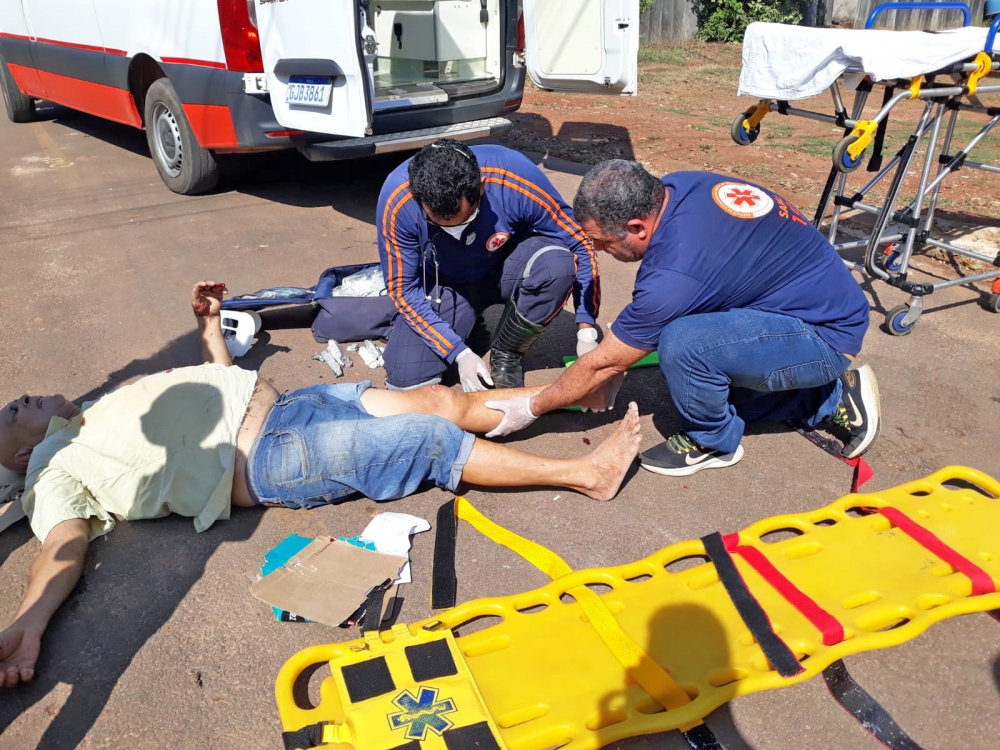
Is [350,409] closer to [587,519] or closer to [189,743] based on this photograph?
[587,519]

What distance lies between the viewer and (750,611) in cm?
207

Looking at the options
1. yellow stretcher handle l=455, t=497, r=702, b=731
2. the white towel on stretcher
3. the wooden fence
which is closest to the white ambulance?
the white towel on stretcher

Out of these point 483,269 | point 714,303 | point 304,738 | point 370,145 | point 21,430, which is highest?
point 370,145

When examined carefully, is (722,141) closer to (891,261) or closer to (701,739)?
(891,261)

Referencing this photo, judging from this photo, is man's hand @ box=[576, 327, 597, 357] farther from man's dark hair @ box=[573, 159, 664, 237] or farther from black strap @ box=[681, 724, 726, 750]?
black strap @ box=[681, 724, 726, 750]

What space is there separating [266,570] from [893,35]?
146 inches

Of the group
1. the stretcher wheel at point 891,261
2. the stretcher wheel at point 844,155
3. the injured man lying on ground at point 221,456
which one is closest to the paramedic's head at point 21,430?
the injured man lying on ground at point 221,456

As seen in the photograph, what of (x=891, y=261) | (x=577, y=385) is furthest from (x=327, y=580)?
(x=891, y=261)

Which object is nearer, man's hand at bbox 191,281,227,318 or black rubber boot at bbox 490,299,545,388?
man's hand at bbox 191,281,227,318

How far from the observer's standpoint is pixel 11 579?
7.80 feet

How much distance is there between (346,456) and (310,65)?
9.75 feet

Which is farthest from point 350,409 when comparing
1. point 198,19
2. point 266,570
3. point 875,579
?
point 198,19

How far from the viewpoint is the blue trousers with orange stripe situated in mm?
3365

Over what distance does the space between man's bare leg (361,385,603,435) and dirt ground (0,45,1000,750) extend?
0.70 ft
